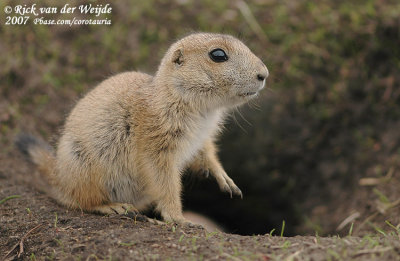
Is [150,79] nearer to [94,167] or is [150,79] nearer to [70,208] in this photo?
[94,167]

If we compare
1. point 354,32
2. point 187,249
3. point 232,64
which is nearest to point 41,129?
point 232,64

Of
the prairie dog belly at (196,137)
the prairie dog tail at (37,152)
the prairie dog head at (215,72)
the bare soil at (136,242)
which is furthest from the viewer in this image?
the prairie dog tail at (37,152)

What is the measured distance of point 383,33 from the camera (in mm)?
8047

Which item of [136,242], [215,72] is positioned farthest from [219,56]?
[136,242]

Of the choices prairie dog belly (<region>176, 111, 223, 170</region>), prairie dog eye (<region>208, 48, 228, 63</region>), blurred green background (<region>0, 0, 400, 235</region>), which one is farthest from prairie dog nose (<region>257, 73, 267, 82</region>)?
blurred green background (<region>0, 0, 400, 235</region>)

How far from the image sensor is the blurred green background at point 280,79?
25.7 feet

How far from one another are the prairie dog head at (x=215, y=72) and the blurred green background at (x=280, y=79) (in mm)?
3044

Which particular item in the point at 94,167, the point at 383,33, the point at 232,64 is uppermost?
the point at 383,33

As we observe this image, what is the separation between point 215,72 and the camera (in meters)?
5.07

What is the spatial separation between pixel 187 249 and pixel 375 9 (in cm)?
615

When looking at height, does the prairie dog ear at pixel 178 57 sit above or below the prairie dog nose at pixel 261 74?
above

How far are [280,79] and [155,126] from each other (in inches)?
150

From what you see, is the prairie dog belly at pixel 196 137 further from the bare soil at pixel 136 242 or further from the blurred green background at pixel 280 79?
the blurred green background at pixel 280 79

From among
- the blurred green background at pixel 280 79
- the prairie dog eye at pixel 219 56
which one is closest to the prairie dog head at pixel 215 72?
the prairie dog eye at pixel 219 56
